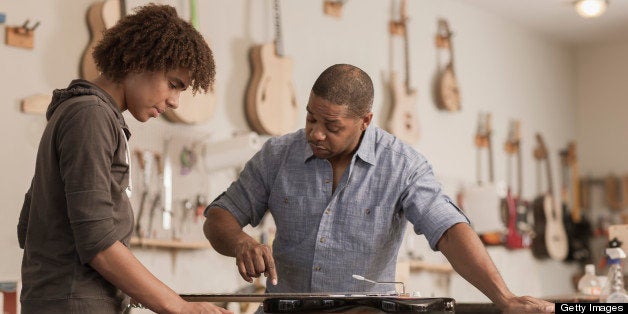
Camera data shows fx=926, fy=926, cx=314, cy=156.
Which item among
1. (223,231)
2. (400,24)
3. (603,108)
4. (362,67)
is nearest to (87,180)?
(223,231)

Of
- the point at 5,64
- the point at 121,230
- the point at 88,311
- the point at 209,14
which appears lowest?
the point at 88,311

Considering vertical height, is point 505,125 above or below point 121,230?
above

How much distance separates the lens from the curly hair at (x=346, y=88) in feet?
8.86

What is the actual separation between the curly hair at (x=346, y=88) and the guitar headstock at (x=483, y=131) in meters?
4.18

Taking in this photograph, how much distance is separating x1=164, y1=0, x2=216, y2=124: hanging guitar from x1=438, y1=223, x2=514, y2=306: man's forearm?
7.10 feet

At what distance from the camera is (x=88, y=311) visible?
1952mm

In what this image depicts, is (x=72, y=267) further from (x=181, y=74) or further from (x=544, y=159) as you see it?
(x=544, y=159)

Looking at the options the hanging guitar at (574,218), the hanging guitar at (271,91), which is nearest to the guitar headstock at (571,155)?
the hanging guitar at (574,218)

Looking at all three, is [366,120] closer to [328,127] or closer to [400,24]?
[328,127]

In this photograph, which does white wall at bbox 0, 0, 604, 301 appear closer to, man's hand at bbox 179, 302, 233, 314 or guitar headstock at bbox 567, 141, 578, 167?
guitar headstock at bbox 567, 141, 578, 167

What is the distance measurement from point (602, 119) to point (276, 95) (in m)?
4.13

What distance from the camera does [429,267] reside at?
5996 mm

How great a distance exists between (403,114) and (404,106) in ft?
0.21

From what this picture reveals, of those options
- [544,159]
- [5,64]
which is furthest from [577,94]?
[5,64]
